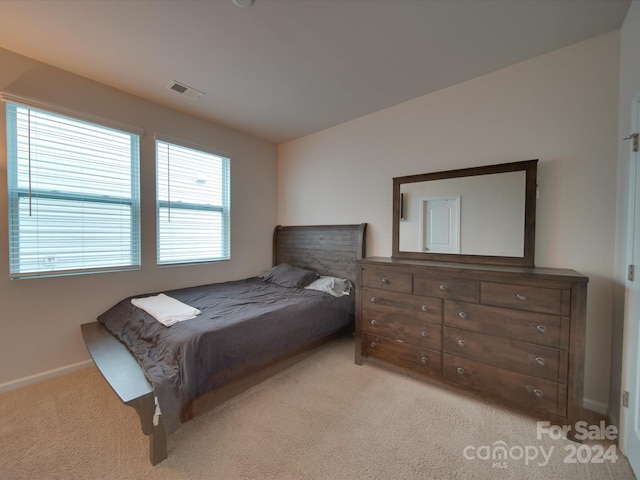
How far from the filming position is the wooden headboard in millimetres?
3178

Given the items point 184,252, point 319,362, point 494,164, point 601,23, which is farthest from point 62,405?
point 601,23

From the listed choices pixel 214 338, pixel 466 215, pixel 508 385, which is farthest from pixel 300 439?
pixel 466 215

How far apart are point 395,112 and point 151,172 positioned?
2.79m

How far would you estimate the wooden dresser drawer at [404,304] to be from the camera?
6.70 ft

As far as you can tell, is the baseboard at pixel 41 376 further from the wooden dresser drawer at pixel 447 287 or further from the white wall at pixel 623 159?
the white wall at pixel 623 159

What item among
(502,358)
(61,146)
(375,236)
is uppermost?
(61,146)

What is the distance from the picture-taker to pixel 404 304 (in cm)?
219

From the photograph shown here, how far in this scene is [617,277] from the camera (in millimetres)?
1729

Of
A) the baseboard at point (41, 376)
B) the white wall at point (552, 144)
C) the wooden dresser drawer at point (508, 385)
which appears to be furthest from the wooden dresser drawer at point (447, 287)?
the baseboard at point (41, 376)

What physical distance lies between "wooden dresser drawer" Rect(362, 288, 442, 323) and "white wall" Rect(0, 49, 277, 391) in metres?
2.11

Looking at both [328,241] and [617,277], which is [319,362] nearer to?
[328,241]

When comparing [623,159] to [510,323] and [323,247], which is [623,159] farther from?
[323,247]

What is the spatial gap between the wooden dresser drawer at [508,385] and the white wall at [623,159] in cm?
46

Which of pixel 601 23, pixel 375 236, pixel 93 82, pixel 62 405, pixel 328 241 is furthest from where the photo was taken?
pixel 328 241
